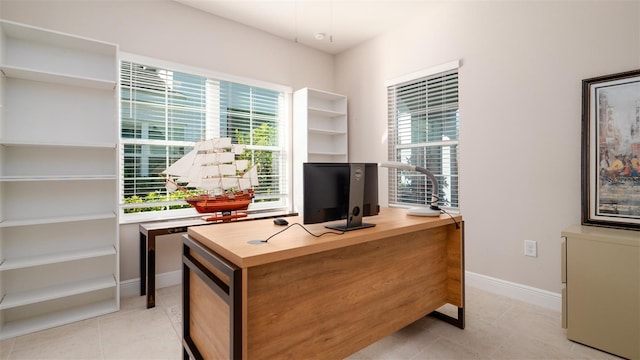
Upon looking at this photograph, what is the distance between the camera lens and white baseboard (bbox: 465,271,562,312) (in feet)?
8.09

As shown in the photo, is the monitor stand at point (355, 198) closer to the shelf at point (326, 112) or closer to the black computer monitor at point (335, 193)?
the black computer monitor at point (335, 193)

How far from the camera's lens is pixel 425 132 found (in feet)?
11.3

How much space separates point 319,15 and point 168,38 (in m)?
1.59

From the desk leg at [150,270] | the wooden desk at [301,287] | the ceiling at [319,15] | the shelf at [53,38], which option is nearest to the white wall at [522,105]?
the ceiling at [319,15]

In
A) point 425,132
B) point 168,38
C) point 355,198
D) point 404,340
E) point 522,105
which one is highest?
point 168,38

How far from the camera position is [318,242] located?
4.53 feet

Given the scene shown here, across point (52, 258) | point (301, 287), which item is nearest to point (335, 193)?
point (301, 287)

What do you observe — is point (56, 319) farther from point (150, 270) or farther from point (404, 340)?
point (404, 340)

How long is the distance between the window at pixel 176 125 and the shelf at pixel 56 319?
2.79 feet

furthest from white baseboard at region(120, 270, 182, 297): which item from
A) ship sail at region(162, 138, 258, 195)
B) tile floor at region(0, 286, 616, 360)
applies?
ship sail at region(162, 138, 258, 195)

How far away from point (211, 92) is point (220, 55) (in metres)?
0.43

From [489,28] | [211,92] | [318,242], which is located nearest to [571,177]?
[489,28]

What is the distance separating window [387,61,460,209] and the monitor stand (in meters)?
1.85

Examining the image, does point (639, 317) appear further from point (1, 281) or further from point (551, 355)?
point (1, 281)
